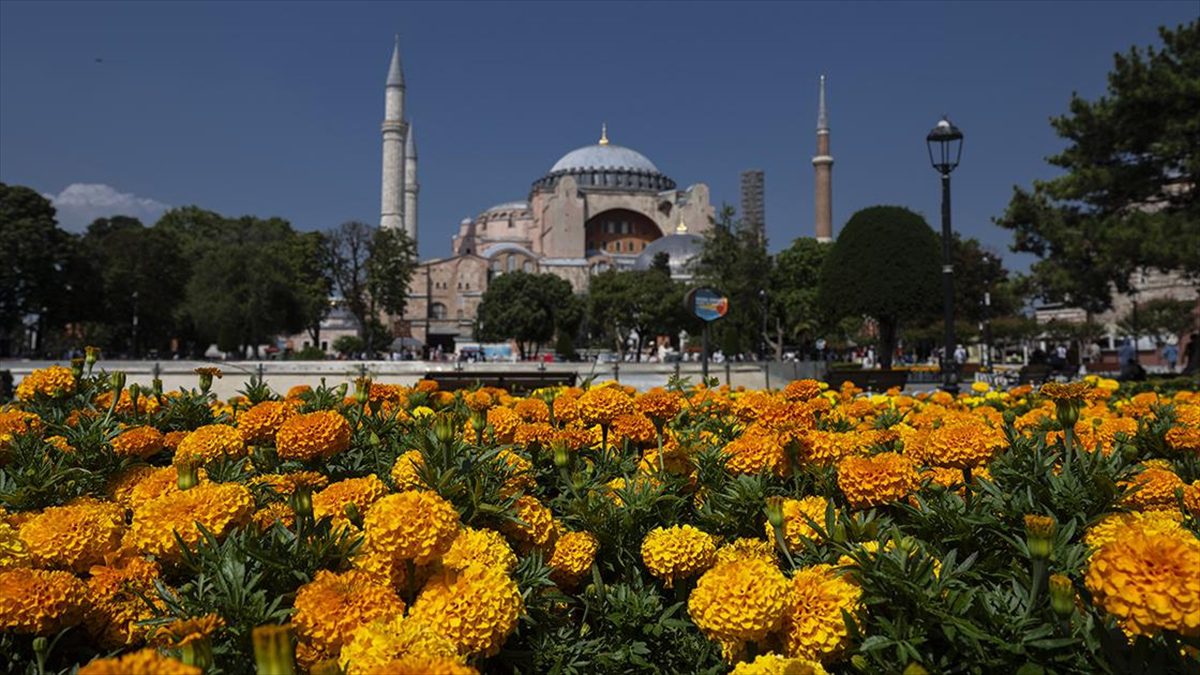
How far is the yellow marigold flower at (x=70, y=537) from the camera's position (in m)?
1.78

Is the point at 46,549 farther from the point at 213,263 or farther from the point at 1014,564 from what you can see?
the point at 213,263

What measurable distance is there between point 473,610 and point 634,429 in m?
1.18

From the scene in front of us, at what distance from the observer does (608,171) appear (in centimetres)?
8131

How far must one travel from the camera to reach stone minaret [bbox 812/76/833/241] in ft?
198

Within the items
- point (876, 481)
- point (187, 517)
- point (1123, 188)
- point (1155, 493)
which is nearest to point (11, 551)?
point (187, 517)

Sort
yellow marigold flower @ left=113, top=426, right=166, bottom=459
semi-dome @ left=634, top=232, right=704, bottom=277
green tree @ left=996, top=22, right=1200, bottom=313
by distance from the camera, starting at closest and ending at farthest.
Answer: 1. yellow marigold flower @ left=113, top=426, right=166, bottom=459
2. green tree @ left=996, top=22, right=1200, bottom=313
3. semi-dome @ left=634, top=232, right=704, bottom=277

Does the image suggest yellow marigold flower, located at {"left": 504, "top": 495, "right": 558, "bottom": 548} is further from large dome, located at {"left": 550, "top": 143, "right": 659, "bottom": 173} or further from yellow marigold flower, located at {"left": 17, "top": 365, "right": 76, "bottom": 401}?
large dome, located at {"left": 550, "top": 143, "right": 659, "bottom": 173}

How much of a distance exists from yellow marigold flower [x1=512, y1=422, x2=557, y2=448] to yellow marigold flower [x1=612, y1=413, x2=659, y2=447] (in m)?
0.20

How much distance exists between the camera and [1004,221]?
15.7 meters

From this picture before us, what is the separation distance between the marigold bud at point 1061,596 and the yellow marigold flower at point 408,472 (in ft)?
4.17

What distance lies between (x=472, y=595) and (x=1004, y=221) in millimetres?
16570

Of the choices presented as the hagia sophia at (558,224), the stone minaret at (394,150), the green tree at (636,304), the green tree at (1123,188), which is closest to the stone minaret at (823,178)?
the hagia sophia at (558,224)

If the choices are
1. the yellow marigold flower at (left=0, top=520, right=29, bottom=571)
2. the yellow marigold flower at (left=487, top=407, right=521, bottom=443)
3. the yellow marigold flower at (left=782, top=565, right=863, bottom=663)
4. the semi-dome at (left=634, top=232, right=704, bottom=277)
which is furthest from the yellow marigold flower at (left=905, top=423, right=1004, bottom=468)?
the semi-dome at (left=634, top=232, right=704, bottom=277)

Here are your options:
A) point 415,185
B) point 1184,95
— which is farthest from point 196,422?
point 415,185
